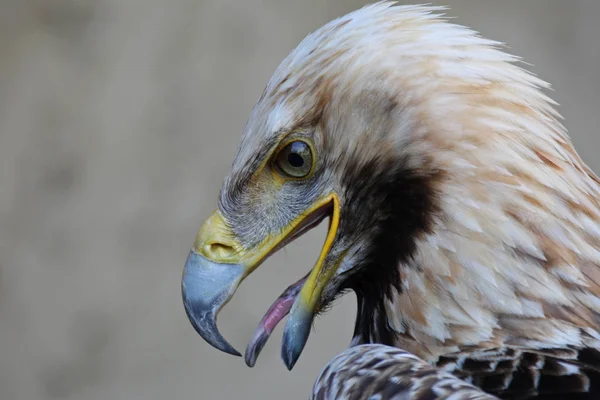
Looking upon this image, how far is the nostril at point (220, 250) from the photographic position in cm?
170

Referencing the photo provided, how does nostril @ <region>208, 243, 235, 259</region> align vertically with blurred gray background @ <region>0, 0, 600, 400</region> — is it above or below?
above

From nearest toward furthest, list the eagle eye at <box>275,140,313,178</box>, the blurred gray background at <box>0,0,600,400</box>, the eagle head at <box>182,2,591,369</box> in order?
the eagle head at <box>182,2,591,369</box> < the eagle eye at <box>275,140,313,178</box> < the blurred gray background at <box>0,0,600,400</box>

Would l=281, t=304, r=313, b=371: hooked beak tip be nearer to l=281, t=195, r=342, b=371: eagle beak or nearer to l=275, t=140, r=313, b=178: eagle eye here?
l=281, t=195, r=342, b=371: eagle beak

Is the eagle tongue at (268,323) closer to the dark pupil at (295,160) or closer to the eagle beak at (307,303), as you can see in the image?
the eagle beak at (307,303)

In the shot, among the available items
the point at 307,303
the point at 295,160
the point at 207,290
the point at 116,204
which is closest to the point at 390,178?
the point at 295,160

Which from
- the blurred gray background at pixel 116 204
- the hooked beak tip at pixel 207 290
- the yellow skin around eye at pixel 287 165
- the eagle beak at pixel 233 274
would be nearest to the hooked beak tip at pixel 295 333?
the eagle beak at pixel 233 274

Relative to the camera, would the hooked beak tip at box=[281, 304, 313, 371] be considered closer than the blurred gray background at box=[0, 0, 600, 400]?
Yes

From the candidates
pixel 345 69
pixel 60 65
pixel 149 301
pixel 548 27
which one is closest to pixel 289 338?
pixel 345 69

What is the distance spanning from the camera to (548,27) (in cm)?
486

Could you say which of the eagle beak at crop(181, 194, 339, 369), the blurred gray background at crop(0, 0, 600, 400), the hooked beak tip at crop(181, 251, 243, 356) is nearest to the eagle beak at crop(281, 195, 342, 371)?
the eagle beak at crop(181, 194, 339, 369)

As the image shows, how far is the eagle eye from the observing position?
1642mm

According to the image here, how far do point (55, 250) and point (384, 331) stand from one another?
3.05m

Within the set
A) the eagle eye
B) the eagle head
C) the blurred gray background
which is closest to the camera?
the eagle head

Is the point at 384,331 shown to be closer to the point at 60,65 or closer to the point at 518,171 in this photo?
the point at 518,171
